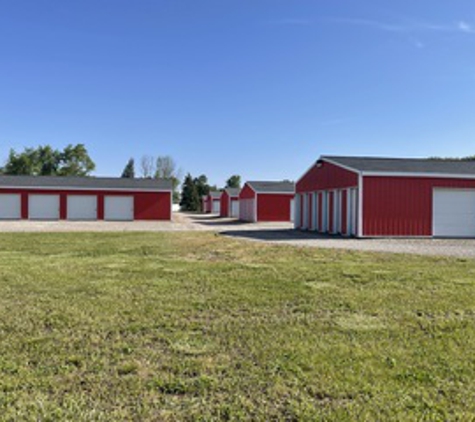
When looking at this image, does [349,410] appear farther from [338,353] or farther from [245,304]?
[245,304]

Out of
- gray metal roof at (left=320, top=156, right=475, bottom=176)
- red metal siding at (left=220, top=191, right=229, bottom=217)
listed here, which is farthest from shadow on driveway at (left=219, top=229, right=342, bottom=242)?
red metal siding at (left=220, top=191, right=229, bottom=217)

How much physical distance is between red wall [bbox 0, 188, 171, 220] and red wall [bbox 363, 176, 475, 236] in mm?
19429

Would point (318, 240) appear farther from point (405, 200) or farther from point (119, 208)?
point (119, 208)

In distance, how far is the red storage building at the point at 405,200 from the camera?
17.3 meters

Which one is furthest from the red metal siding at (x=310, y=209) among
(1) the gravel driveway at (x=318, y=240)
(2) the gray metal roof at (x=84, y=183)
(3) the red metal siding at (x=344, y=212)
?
(2) the gray metal roof at (x=84, y=183)

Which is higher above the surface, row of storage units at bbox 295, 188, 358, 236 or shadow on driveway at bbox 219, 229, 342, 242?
row of storage units at bbox 295, 188, 358, 236

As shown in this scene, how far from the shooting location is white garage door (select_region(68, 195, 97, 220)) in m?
32.1

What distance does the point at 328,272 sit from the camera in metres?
7.99

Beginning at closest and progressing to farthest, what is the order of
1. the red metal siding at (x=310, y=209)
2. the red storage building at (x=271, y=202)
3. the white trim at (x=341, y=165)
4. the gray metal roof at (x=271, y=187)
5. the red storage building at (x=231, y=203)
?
the white trim at (x=341, y=165), the red metal siding at (x=310, y=209), the red storage building at (x=271, y=202), the gray metal roof at (x=271, y=187), the red storage building at (x=231, y=203)

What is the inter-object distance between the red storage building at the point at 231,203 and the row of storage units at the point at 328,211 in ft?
65.0

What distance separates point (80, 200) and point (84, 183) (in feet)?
4.85

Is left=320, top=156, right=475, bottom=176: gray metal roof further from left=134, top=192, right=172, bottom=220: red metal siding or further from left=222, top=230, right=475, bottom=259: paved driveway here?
left=134, top=192, right=172, bottom=220: red metal siding

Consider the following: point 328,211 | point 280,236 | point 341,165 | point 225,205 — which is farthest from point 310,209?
point 225,205

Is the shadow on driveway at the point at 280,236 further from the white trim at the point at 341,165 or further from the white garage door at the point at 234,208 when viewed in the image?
the white garage door at the point at 234,208
